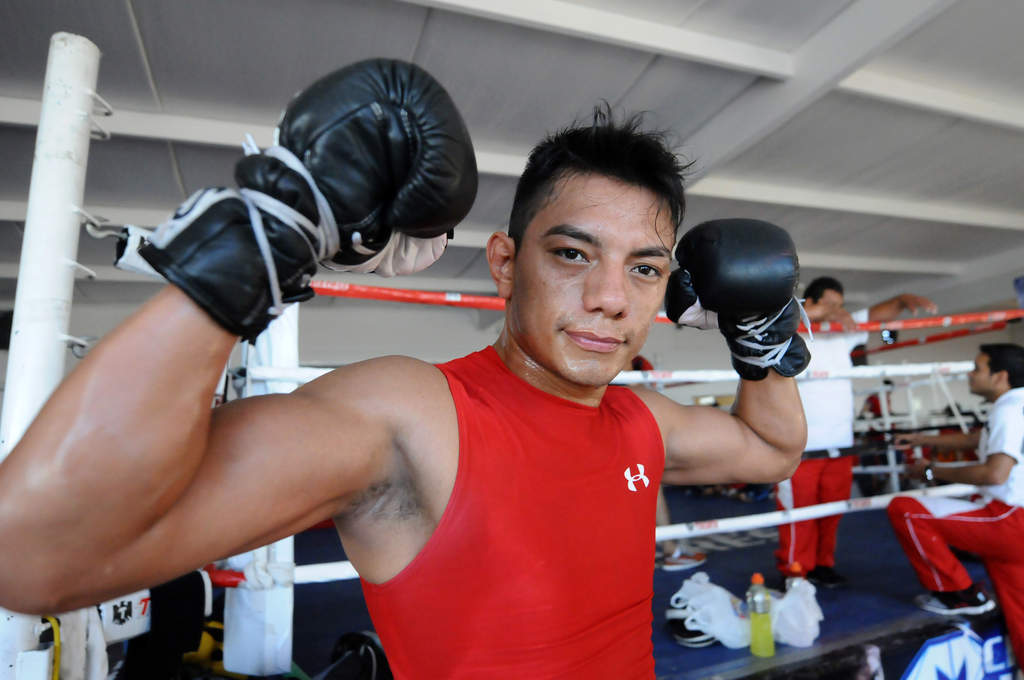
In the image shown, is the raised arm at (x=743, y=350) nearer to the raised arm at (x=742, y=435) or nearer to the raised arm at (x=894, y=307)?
the raised arm at (x=742, y=435)

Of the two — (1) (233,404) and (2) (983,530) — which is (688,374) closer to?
(2) (983,530)

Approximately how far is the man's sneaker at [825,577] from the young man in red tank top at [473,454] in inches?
64.9

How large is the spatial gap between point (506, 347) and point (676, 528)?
46.0 inches

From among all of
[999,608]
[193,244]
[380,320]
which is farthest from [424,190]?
[380,320]

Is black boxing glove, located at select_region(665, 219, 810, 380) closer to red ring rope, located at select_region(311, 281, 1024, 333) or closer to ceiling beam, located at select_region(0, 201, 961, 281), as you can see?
red ring rope, located at select_region(311, 281, 1024, 333)

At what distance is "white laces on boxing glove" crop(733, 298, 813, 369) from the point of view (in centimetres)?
124

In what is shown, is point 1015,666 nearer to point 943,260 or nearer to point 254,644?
point 254,644

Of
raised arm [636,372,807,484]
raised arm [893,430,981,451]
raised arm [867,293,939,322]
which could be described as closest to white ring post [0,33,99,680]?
raised arm [636,372,807,484]

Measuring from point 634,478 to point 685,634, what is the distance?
121 cm

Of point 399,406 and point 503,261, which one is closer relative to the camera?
point 399,406

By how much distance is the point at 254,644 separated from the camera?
5.04ft

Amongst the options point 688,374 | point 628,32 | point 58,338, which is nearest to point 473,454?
point 58,338

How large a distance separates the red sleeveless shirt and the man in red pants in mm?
1907

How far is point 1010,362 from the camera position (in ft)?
8.84
